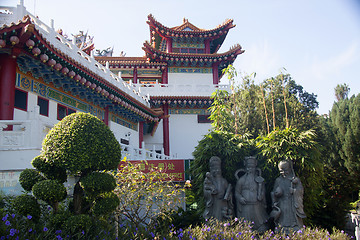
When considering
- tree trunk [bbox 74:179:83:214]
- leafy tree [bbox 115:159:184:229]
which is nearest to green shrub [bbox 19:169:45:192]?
tree trunk [bbox 74:179:83:214]

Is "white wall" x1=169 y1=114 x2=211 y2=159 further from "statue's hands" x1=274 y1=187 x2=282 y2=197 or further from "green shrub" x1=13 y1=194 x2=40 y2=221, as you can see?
"green shrub" x1=13 y1=194 x2=40 y2=221

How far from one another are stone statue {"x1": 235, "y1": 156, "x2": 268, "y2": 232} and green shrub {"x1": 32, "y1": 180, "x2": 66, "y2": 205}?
4.39m

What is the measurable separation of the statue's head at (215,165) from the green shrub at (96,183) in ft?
11.7

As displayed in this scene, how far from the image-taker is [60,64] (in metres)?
9.48

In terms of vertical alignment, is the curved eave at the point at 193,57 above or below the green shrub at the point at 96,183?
above

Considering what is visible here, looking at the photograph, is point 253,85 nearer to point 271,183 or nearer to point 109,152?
point 271,183

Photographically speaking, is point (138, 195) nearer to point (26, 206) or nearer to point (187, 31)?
point (26, 206)

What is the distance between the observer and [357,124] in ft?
62.6

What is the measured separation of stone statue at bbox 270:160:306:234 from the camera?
7488mm

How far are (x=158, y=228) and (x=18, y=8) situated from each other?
670 cm

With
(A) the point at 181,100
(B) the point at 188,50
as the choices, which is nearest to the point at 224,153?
(A) the point at 181,100

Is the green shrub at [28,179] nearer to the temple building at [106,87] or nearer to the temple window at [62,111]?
the temple building at [106,87]

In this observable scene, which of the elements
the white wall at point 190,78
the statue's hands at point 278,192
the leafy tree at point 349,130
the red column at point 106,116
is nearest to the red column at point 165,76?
the white wall at point 190,78

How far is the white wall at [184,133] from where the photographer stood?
2003cm
